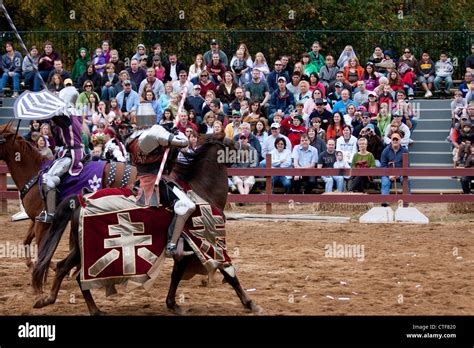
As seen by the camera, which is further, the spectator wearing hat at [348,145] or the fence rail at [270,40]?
the fence rail at [270,40]

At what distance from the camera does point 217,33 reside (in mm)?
25078

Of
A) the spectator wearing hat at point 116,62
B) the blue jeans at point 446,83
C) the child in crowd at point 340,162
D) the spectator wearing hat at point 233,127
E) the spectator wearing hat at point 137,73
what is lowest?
the child in crowd at point 340,162

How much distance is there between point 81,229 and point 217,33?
1528 cm

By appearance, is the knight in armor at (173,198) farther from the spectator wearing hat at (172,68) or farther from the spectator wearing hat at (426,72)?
the spectator wearing hat at (426,72)

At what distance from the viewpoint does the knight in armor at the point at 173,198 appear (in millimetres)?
10367

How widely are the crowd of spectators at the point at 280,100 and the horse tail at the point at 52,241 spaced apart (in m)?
6.46

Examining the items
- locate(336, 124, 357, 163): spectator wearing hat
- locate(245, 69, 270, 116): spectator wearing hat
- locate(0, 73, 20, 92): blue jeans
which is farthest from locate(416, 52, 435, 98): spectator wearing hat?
locate(0, 73, 20, 92): blue jeans

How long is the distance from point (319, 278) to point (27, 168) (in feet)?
12.8

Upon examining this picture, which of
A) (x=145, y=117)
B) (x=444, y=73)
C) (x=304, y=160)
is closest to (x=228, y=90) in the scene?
(x=304, y=160)

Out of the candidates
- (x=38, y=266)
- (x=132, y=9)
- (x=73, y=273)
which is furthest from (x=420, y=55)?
(x=38, y=266)

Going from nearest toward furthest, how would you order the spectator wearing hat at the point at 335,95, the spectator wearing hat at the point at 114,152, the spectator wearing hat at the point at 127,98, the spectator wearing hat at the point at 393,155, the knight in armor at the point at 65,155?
the knight in armor at the point at 65,155 → the spectator wearing hat at the point at 114,152 → the spectator wearing hat at the point at 393,155 → the spectator wearing hat at the point at 127,98 → the spectator wearing hat at the point at 335,95

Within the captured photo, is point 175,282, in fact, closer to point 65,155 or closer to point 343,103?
point 65,155

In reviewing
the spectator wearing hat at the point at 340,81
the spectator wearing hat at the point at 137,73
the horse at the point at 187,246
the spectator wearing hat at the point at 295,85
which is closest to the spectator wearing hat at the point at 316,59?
the spectator wearing hat at the point at 340,81
